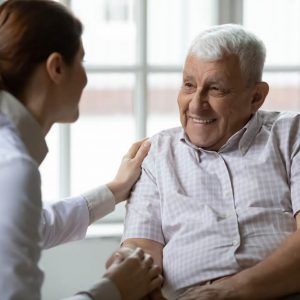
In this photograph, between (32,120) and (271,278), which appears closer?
(32,120)

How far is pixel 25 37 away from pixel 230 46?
2.80ft

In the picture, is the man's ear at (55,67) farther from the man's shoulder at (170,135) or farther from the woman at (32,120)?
the man's shoulder at (170,135)

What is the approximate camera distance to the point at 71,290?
2877 millimetres

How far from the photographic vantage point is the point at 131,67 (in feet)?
9.70

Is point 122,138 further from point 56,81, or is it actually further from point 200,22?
point 56,81

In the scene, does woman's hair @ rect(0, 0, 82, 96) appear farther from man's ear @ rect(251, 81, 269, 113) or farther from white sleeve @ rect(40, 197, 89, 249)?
man's ear @ rect(251, 81, 269, 113)

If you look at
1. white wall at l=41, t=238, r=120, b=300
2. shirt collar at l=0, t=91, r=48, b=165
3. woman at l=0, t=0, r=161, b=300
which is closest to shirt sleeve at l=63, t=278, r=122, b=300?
woman at l=0, t=0, r=161, b=300

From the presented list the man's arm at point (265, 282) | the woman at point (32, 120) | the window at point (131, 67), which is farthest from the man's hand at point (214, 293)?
the window at point (131, 67)

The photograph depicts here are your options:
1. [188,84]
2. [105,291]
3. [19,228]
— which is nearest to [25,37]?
[19,228]

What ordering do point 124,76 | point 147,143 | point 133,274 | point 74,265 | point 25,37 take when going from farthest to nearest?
point 124,76 < point 74,265 < point 147,143 < point 133,274 < point 25,37

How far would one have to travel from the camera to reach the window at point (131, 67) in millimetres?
2945

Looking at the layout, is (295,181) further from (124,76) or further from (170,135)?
(124,76)

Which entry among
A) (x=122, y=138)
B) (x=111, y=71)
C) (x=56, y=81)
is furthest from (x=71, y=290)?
(x=56, y=81)

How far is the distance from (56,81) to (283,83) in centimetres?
168
